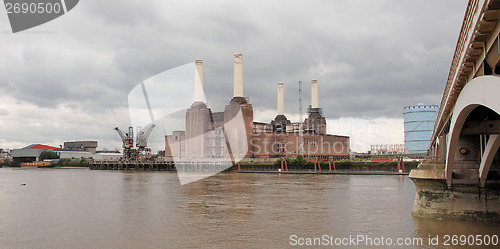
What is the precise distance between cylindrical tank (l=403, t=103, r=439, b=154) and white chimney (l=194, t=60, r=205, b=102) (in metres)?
69.2

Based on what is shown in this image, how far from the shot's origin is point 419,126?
419ft

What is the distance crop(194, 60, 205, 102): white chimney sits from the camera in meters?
94.7

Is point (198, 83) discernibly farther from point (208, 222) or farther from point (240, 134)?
point (208, 222)

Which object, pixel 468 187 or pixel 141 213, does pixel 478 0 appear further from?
pixel 141 213

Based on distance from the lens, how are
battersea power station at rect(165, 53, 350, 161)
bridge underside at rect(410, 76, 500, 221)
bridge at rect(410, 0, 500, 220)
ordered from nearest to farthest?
bridge at rect(410, 0, 500, 220), bridge underside at rect(410, 76, 500, 221), battersea power station at rect(165, 53, 350, 161)

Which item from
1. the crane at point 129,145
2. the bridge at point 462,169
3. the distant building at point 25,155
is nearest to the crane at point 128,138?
the crane at point 129,145

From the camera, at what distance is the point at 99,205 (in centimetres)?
2984

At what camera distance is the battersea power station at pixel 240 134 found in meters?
94.6

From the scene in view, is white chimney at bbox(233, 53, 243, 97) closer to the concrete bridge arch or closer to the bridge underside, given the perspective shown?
the bridge underside

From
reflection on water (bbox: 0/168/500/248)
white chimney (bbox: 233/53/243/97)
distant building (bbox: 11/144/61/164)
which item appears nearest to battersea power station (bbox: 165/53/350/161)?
white chimney (bbox: 233/53/243/97)

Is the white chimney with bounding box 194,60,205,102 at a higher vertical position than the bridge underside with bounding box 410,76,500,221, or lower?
higher

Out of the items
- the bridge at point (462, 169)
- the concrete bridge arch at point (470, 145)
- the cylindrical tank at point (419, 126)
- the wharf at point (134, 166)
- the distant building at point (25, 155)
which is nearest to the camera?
the concrete bridge arch at point (470, 145)

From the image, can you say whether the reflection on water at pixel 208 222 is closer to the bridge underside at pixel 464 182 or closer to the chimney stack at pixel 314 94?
the bridge underside at pixel 464 182

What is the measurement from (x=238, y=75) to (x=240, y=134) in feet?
45.1
